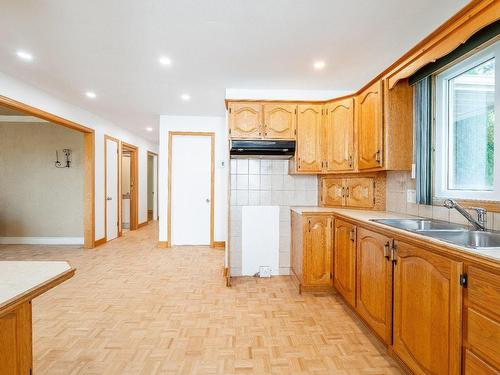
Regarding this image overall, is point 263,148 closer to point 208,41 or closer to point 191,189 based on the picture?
point 208,41

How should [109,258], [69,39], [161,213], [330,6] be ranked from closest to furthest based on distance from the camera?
[330,6]
[69,39]
[109,258]
[161,213]

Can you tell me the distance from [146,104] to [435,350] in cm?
438

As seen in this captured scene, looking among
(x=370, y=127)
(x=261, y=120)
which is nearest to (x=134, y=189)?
(x=261, y=120)

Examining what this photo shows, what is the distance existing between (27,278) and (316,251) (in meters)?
2.42

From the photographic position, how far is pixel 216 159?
5016mm

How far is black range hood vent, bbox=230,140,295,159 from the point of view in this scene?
10.0 feet

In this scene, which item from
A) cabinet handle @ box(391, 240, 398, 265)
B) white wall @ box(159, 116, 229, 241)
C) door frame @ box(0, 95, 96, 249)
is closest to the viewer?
cabinet handle @ box(391, 240, 398, 265)

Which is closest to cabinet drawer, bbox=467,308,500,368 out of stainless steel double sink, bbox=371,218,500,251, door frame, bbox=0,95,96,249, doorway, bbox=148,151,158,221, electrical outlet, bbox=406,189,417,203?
stainless steel double sink, bbox=371,218,500,251

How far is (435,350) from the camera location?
4.40 ft

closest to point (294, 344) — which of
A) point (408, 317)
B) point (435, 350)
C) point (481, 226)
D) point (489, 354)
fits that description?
point (408, 317)

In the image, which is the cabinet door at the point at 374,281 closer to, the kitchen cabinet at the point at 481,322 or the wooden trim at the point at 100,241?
the kitchen cabinet at the point at 481,322

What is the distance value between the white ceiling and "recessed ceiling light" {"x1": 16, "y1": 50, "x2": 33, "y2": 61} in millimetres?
49

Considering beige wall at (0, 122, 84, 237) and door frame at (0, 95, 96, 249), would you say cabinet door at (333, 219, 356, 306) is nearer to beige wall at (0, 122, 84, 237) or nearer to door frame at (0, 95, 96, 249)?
door frame at (0, 95, 96, 249)

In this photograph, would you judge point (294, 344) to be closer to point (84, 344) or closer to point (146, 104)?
point (84, 344)
